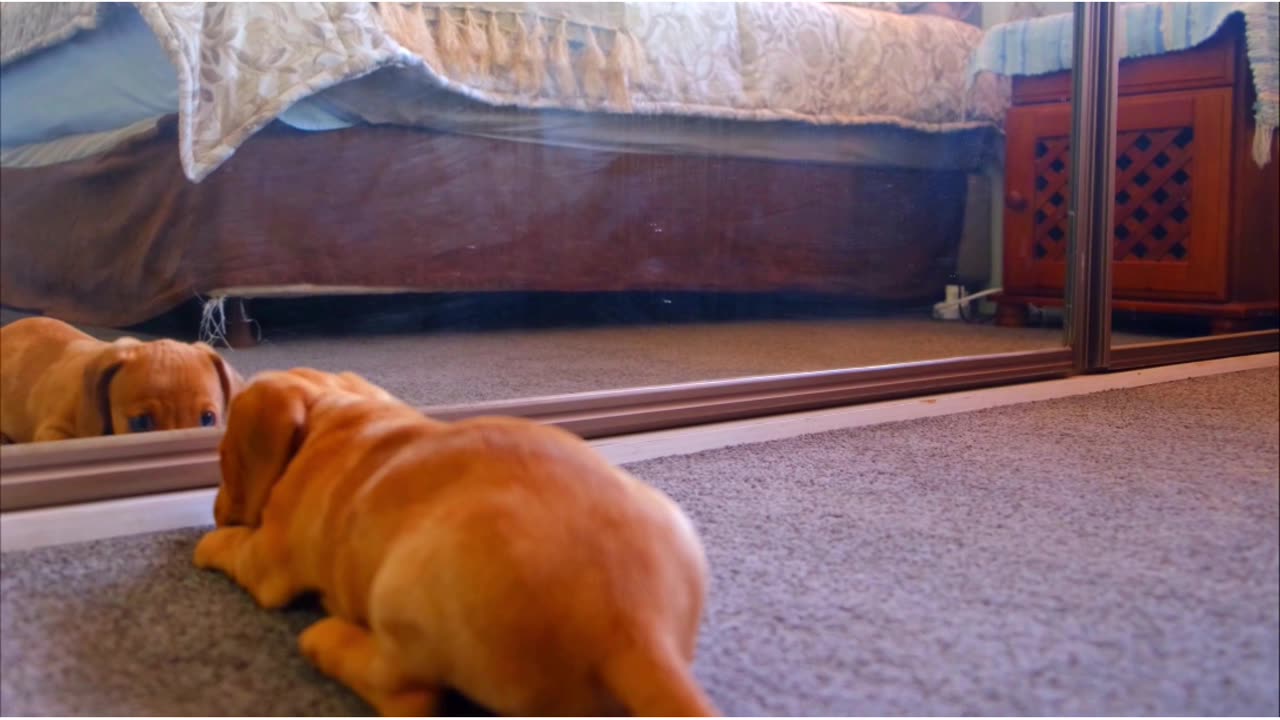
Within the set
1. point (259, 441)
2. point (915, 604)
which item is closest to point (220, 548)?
point (259, 441)

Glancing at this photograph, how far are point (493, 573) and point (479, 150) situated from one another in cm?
118

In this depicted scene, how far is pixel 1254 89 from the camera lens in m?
1.63

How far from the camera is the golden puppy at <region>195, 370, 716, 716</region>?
458 mm

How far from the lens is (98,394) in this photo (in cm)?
86

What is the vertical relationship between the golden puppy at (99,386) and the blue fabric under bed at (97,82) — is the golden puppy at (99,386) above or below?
below

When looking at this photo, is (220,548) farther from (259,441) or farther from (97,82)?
(97,82)

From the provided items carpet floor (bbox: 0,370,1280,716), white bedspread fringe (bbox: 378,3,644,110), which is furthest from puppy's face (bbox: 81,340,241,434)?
white bedspread fringe (bbox: 378,3,644,110)

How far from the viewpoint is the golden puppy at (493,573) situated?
0.46 metres

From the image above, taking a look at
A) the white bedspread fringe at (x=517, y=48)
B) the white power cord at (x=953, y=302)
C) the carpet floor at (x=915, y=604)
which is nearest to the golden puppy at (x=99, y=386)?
the carpet floor at (x=915, y=604)

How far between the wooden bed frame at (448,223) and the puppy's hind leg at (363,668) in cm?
54

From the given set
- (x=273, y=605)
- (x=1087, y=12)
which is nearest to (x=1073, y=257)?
(x=1087, y=12)

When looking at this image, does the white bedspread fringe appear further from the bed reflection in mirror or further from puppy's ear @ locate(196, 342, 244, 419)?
puppy's ear @ locate(196, 342, 244, 419)

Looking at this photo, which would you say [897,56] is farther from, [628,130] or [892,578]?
[892,578]

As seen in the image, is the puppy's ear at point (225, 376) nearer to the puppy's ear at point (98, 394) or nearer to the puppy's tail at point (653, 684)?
the puppy's ear at point (98, 394)
